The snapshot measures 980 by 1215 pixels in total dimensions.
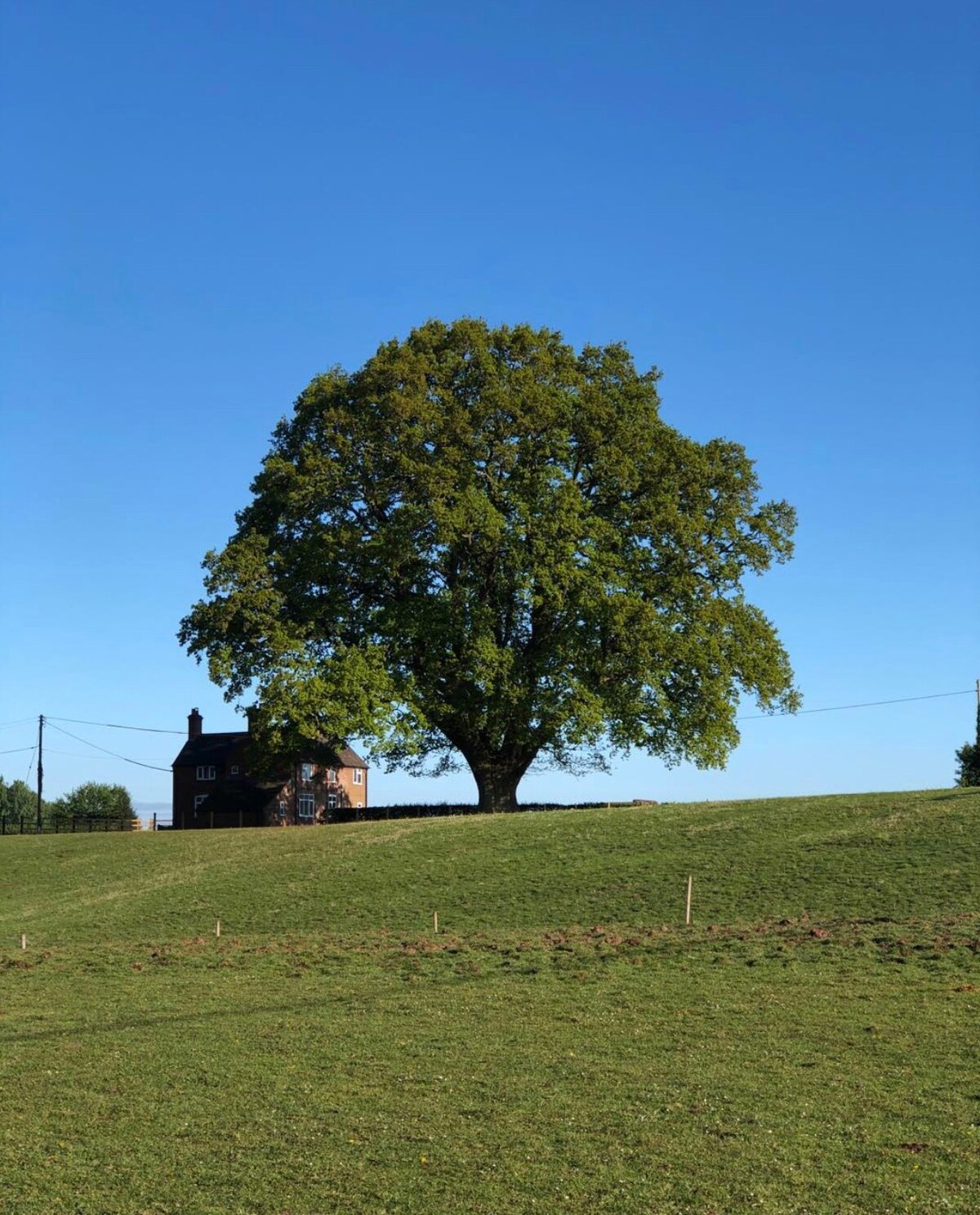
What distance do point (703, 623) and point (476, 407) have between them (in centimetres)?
1486

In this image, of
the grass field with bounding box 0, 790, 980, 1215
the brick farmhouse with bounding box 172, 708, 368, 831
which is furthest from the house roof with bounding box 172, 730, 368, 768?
the grass field with bounding box 0, 790, 980, 1215

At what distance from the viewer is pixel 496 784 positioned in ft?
205

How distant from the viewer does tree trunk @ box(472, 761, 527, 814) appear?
204ft

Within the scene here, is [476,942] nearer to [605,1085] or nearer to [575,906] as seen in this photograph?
[575,906]

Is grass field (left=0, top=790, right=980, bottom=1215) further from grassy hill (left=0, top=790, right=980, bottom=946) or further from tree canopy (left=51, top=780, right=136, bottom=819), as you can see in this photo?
tree canopy (left=51, top=780, right=136, bottom=819)

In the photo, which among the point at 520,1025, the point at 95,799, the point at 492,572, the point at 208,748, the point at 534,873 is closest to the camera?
the point at 520,1025

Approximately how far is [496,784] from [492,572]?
413 inches

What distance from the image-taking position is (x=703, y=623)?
198 feet

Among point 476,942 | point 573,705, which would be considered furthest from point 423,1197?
point 573,705

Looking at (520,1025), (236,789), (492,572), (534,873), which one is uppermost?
(492,572)

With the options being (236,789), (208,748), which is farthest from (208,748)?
(236,789)

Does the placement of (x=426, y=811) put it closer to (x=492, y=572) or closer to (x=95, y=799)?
(x=492, y=572)

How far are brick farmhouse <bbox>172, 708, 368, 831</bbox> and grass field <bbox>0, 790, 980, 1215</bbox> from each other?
3678 cm

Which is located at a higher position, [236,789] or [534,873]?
[236,789]
